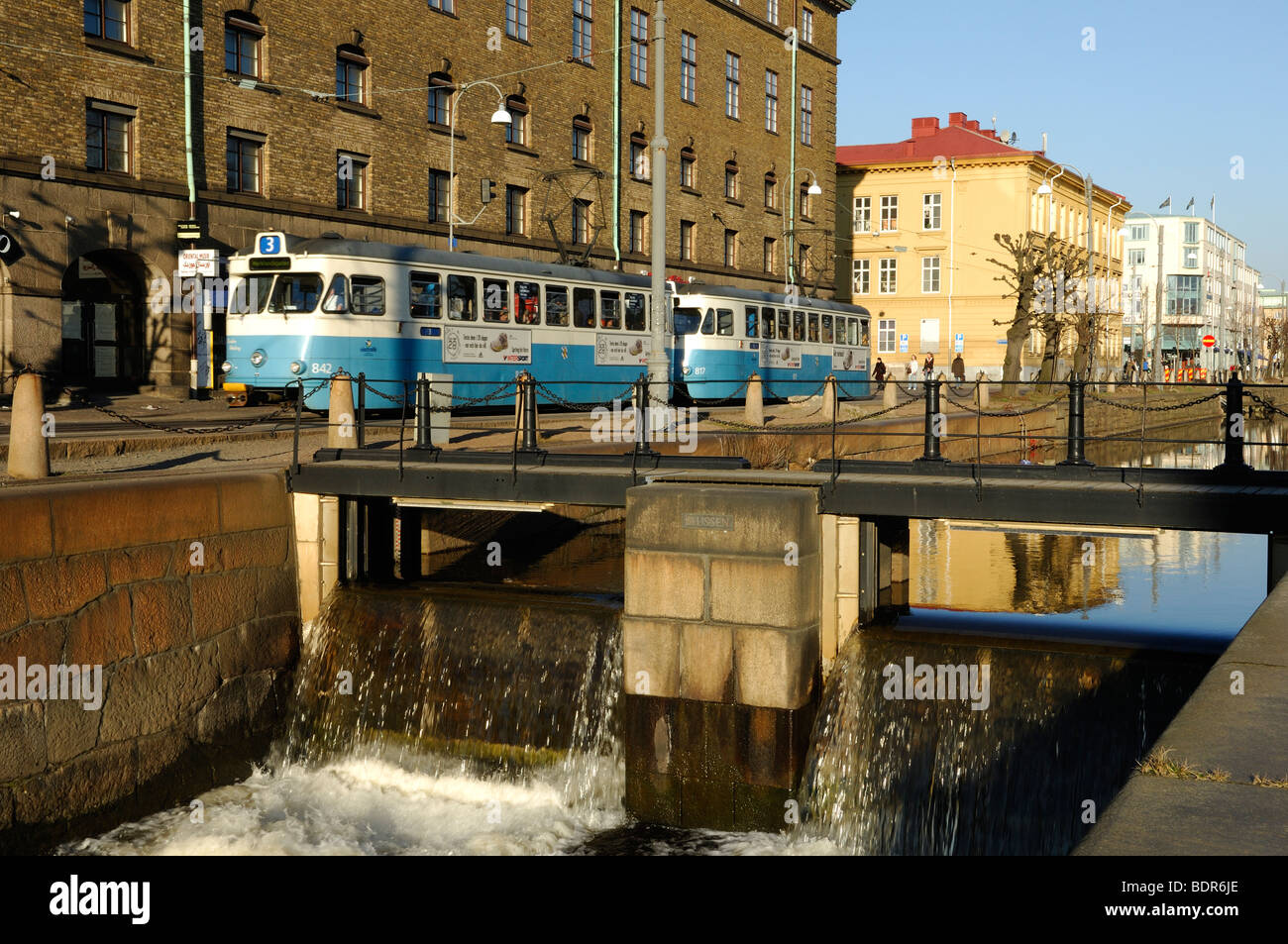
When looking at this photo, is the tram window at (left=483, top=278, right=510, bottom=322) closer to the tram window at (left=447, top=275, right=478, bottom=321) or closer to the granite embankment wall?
the tram window at (left=447, top=275, right=478, bottom=321)

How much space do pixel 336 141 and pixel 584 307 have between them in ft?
26.7

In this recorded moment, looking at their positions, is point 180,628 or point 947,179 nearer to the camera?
point 180,628

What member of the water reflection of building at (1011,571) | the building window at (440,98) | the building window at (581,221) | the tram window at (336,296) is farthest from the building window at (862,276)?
the tram window at (336,296)

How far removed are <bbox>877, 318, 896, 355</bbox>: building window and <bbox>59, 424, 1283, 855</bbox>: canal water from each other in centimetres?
5923

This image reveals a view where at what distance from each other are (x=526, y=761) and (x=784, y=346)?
87.0 ft

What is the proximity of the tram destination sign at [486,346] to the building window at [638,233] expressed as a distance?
54.7ft

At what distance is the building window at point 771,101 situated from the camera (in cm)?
5047

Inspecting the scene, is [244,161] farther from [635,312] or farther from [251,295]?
[635,312]

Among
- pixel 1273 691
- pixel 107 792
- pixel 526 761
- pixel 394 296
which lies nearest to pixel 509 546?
pixel 394 296

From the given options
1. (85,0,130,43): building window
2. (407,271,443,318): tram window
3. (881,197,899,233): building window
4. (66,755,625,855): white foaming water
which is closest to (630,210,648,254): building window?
(85,0,130,43): building window

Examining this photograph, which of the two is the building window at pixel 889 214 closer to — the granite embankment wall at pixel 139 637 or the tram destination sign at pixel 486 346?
the tram destination sign at pixel 486 346

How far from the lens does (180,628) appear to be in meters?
12.3
